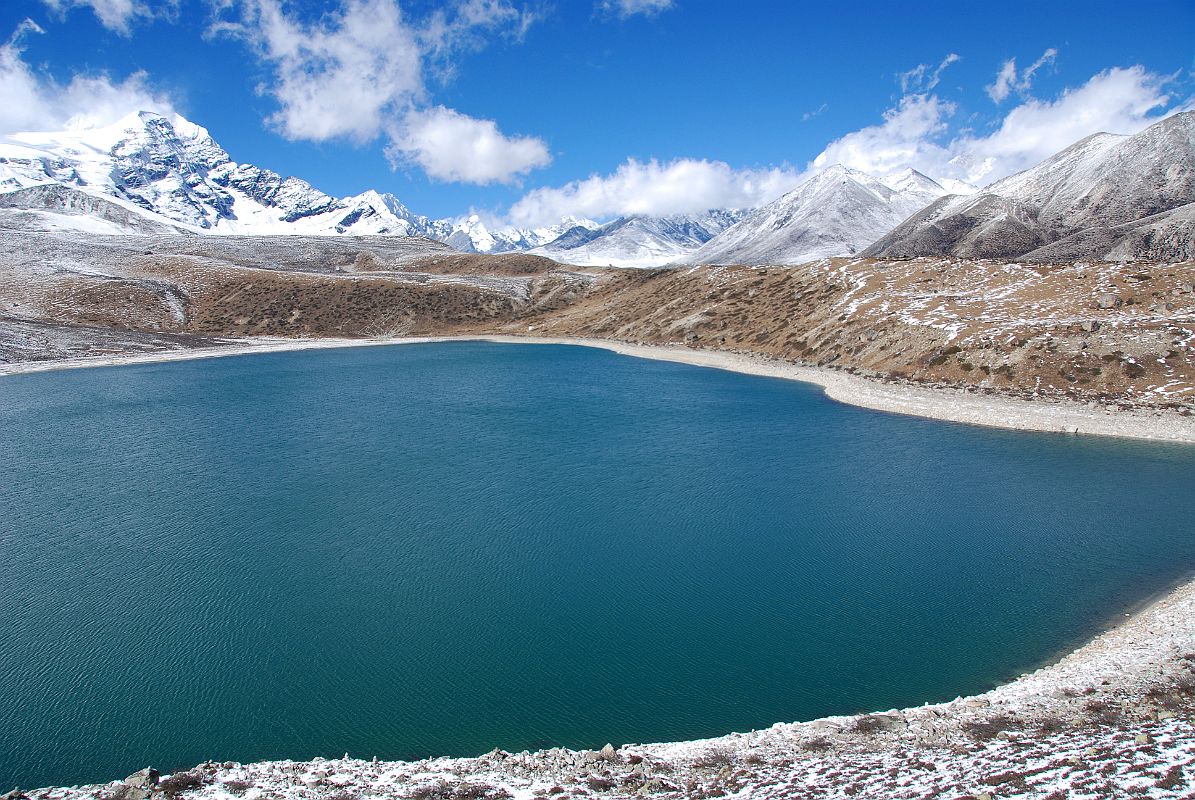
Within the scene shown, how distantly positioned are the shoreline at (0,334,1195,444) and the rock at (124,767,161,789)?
48393 mm

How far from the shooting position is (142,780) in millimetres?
14242

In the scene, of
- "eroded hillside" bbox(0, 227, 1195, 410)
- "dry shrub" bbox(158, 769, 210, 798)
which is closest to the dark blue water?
"dry shrub" bbox(158, 769, 210, 798)

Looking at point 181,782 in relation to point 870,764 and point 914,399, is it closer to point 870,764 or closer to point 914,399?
point 870,764

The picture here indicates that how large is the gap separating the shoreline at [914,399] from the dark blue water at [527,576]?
89.6 inches

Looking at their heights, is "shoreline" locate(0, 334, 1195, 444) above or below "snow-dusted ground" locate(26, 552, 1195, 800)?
above

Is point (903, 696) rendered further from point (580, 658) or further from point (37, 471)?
point (37, 471)

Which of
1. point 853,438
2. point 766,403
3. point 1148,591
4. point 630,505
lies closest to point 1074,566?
Answer: point 1148,591

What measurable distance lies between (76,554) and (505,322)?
107 meters

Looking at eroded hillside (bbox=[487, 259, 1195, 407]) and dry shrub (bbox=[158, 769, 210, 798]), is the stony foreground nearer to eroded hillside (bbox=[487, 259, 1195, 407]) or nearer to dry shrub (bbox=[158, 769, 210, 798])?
dry shrub (bbox=[158, 769, 210, 798])

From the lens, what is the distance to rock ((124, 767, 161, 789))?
14156mm

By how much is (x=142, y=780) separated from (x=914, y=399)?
5277cm

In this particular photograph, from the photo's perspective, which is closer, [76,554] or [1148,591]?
[1148,591]

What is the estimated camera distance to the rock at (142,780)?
46.4 feet

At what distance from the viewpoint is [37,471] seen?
3922cm
